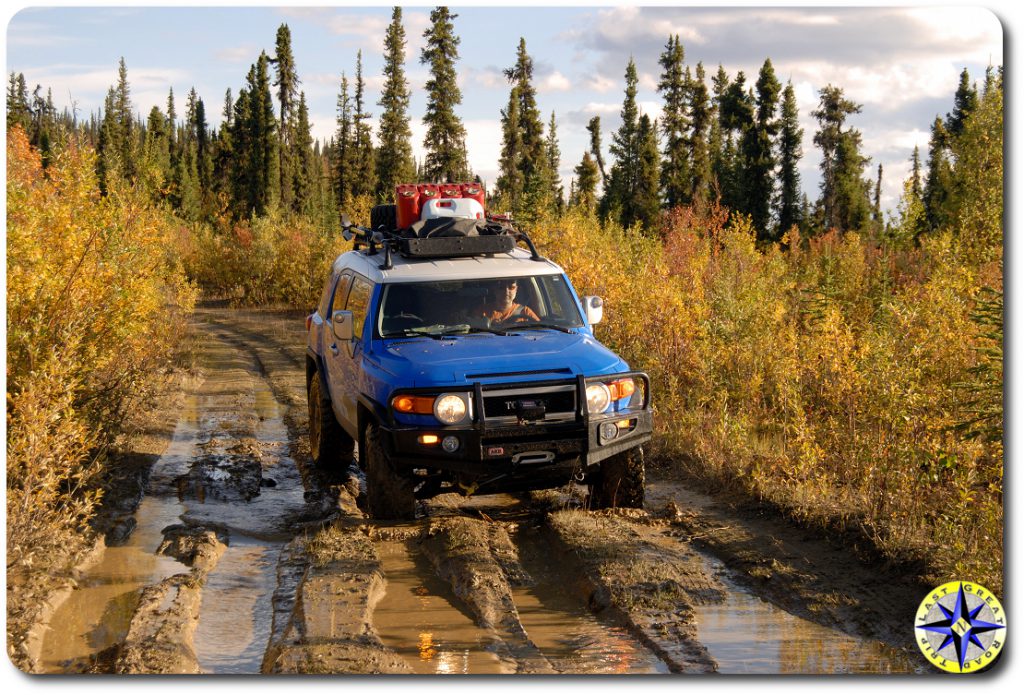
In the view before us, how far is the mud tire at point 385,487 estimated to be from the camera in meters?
7.16

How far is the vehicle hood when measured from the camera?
6848 millimetres

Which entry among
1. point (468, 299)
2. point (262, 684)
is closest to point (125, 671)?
point (262, 684)

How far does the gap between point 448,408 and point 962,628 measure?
3435 mm

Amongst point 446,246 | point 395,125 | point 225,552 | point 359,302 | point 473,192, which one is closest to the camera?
point 225,552

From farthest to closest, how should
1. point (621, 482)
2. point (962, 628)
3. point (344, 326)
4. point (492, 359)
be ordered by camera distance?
point (344, 326) < point (621, 482) < point (492, 359) < point (962, 628)

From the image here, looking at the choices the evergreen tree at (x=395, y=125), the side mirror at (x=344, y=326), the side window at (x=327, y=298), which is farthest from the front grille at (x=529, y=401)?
the evergreen tree at (x=395, y=125)

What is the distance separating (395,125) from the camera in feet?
165

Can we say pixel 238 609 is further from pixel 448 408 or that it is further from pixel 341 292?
pixel 341 292

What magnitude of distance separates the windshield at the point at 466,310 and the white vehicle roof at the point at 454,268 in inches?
2.1

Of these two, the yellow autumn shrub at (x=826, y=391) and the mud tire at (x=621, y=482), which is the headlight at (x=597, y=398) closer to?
the mud tire at (x=621, y=482)

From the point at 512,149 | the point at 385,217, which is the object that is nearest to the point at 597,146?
the point at 512,149

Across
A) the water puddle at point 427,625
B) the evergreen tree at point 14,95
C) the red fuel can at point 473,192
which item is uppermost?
the evergreen tree at point 14,95

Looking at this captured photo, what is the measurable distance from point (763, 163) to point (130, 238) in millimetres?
48269

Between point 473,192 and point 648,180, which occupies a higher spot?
point 648,180
